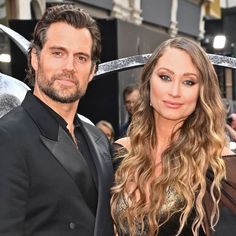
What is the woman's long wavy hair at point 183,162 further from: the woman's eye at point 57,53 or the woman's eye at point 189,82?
the woman's eye at point 57,53

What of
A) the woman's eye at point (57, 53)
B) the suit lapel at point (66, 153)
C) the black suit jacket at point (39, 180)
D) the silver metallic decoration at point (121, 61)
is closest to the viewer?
the black suit jacket at point (39, 180)

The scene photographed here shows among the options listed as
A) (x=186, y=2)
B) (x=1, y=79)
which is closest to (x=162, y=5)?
(x=186, y=2)

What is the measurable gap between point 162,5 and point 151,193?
1583 centimetres

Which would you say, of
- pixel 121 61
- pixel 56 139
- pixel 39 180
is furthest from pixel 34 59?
pixel 121 61

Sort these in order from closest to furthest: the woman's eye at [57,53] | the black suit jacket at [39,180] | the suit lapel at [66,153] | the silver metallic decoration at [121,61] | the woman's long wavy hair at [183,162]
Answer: the black suit jacket at [39,180] < the suit lapel at [66,153] < the woman's eye at [57,53] < the woman's long wavy hair at [183,162] < the silver metallic decoration at [121,61]

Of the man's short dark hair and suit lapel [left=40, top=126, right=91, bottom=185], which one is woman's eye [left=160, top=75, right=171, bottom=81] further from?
suit lapel [left=40, top=126, right=91, bottom=185]

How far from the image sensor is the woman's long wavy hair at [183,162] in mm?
2471

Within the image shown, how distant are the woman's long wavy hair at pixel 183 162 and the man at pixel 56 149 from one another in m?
0.18

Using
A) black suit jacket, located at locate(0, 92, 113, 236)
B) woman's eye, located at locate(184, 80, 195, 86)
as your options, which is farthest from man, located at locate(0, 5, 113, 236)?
woman's eye, located at locate(184, 80, 195, 86)

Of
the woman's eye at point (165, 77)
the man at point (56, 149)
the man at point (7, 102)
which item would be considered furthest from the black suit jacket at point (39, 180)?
the woman's eye at point (165, 77)

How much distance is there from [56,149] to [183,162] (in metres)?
0.70

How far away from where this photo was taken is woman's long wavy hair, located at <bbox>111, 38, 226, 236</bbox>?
247 cm

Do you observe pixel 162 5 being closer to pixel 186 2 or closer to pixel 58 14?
pixel 186 2

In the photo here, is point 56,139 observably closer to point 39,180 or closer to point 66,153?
point 66,153
